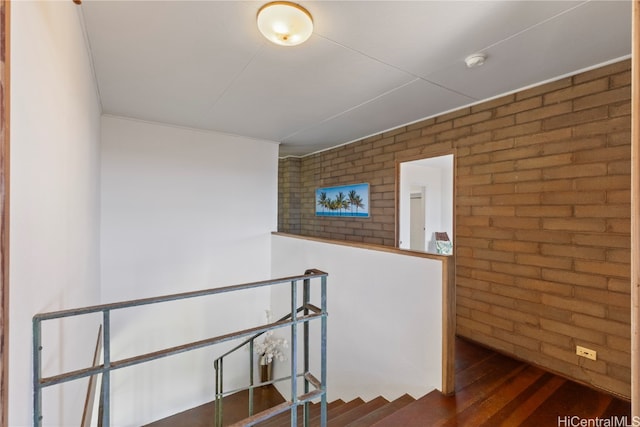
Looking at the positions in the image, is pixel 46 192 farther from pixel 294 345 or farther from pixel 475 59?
pixel 475 59

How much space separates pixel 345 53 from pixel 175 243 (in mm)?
2940

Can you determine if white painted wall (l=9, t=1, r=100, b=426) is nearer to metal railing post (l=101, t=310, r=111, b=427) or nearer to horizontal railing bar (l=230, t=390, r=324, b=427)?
metal railing post (l=101, t=310, r=111, b=427)

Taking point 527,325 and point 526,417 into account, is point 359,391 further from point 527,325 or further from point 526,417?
point 527,325

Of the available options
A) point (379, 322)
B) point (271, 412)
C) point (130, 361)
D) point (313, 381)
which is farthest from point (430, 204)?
point (130, 361)

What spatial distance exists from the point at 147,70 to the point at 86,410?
252 cm

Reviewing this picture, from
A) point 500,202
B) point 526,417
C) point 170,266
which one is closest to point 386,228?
point 500,202

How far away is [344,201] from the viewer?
435 cm

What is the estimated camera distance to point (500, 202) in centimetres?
248

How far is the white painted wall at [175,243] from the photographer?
3.16 m

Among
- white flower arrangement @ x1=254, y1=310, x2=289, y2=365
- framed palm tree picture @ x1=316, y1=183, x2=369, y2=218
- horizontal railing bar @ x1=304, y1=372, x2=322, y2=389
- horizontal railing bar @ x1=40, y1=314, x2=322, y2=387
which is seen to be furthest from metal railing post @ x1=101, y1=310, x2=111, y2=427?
framed palm tree picture @ x1=316, y1=183, x2=369, y2=218

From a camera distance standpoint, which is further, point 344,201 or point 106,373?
point 344,201

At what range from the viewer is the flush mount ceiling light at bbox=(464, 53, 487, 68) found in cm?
187

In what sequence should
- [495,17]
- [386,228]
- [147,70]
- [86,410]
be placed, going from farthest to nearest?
[386,228] → [147,70] → [86,410] → [495,17]

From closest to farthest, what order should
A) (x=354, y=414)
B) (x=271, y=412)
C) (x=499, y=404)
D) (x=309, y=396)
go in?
(x=271, y=412), (x=309, y=396), (x=499, y=404), (x=354, y=414)
